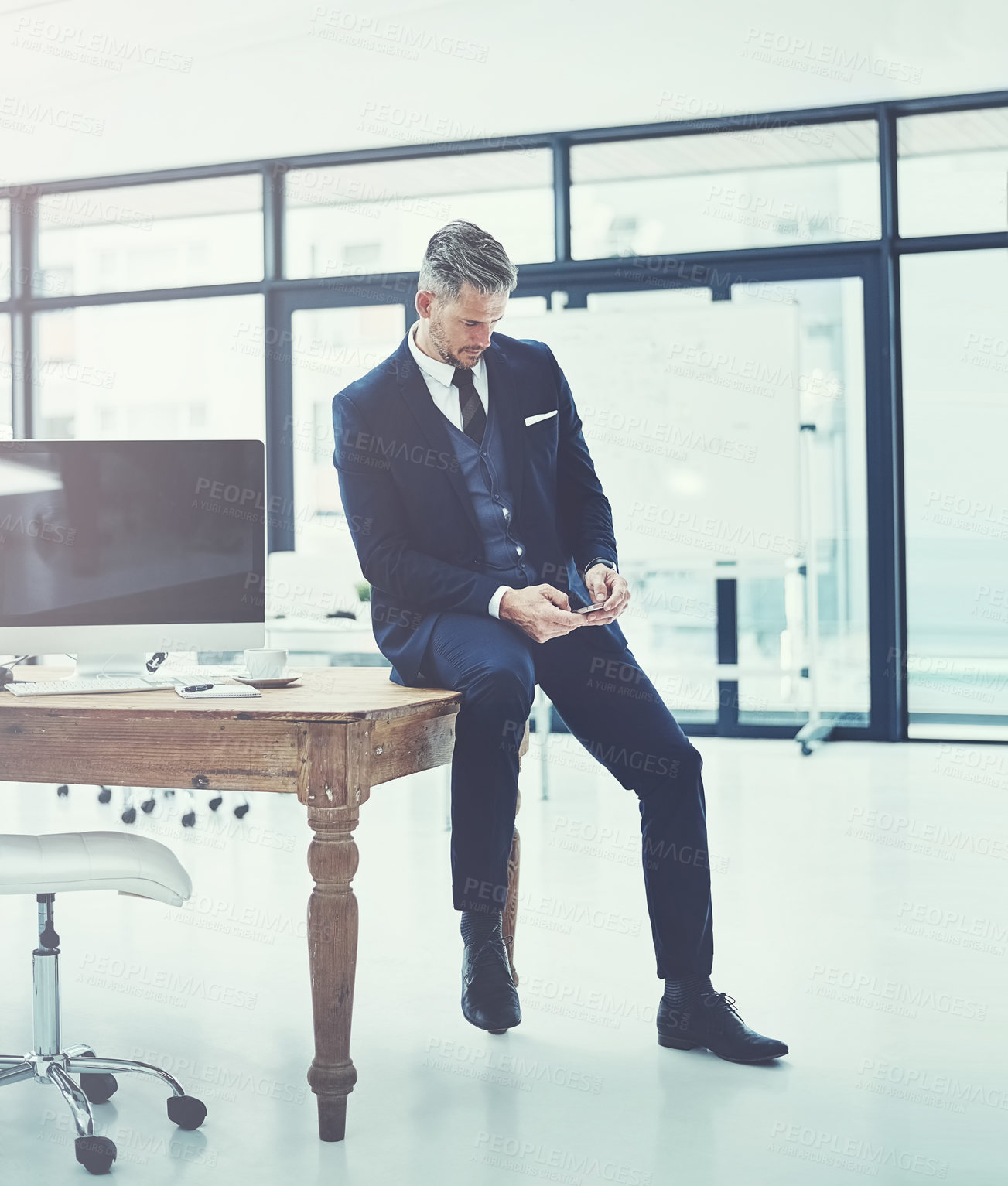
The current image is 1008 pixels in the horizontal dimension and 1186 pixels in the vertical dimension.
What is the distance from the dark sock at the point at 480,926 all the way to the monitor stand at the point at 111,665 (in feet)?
2.26

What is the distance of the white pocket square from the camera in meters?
2.17

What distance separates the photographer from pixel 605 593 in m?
2.07

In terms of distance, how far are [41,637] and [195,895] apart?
1207 mm

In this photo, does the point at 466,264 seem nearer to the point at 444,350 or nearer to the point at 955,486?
the point at 444,350

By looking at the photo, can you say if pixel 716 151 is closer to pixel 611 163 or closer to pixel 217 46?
pixel 611 163

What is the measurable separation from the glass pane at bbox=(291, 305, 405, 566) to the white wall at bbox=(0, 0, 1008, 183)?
85 centimetres

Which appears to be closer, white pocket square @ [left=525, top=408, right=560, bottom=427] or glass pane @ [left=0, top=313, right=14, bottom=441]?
white pocket square @ [left=525, top=408, right=560, bottom=427]

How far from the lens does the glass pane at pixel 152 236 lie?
6148 millimetres

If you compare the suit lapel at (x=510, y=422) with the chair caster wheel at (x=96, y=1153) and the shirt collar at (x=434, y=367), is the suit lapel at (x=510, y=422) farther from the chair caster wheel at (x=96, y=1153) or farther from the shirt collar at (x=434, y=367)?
the chair caster wheel at (x=96, y=1153)

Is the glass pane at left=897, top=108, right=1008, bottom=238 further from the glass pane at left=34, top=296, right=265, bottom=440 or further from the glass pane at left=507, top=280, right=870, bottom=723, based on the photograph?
the glass pane at left=34, top=296, right=265, bottom=440

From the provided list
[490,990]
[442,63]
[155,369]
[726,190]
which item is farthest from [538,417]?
[155,369]

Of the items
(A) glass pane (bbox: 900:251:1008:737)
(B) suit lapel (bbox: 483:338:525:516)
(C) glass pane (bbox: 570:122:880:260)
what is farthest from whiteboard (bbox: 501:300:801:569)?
(B) suit lapel (bbox: 483:338:525:516)

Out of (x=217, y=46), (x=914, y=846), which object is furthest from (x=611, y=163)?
(x=914, y=846)

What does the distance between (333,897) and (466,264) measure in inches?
41.7
